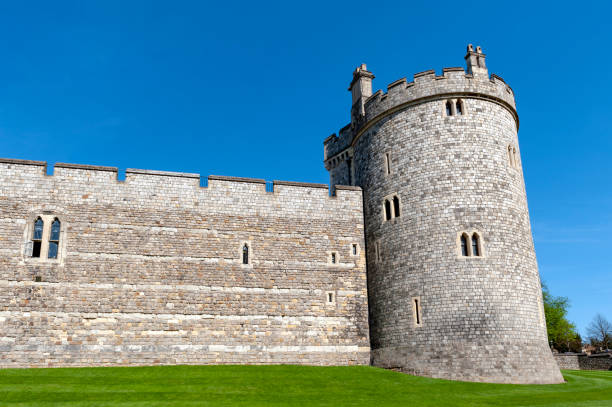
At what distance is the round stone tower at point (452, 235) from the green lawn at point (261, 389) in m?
1.15

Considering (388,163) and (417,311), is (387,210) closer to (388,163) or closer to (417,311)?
(388,163)

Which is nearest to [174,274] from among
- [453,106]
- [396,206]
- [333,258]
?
[333,258]

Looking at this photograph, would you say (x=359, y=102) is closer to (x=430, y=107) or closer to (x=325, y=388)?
(x=430, y=107)

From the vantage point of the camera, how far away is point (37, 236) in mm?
20094

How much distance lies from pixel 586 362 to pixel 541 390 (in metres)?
19.3

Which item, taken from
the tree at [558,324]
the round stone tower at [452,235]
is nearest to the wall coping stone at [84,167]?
the round stone tower at [452,235]

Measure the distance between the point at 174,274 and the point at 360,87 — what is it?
40.5 feet

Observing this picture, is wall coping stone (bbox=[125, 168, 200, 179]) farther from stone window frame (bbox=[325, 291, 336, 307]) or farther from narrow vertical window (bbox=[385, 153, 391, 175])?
narrow vertical window (bbox=[385, 153, 391, 175])

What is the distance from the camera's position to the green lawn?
46.6 ft

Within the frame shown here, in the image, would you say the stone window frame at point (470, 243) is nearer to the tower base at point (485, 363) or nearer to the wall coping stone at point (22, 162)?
the tower base at point (485, 363)

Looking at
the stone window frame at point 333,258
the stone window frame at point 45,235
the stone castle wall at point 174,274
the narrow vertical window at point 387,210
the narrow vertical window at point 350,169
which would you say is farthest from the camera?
the narrow vertical window at point 350,169

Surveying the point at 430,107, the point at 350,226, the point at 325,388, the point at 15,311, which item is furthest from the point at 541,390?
the point at 15,311

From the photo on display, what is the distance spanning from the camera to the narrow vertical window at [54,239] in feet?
65.7

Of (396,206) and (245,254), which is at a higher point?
(396,206)
